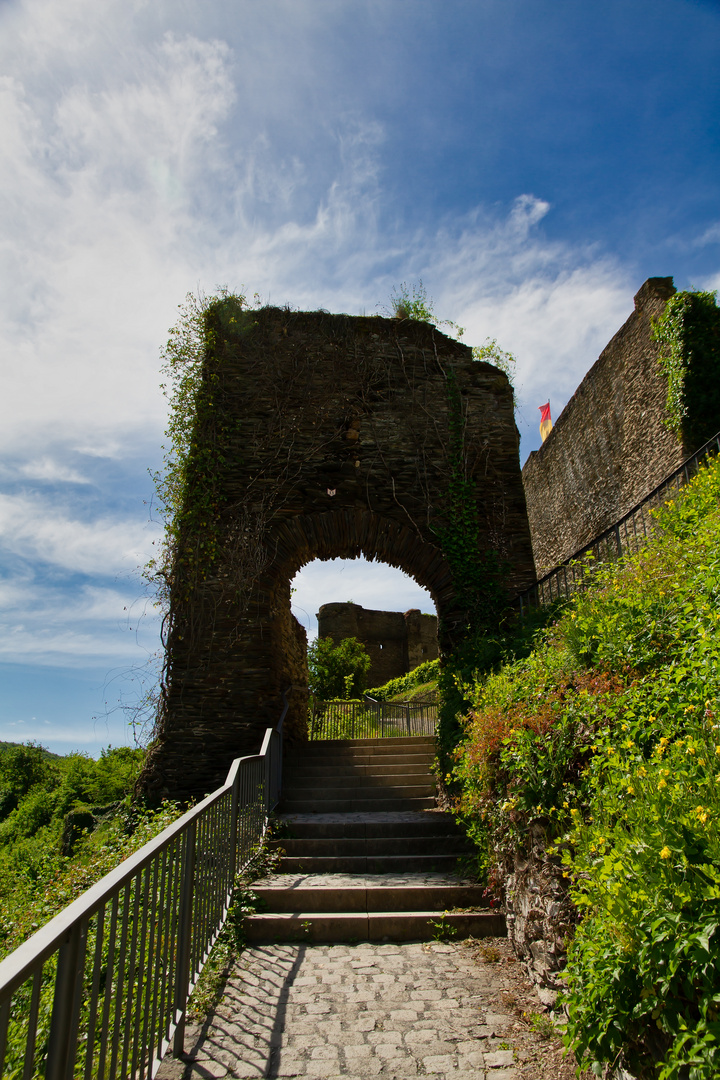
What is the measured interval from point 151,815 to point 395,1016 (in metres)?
4.95

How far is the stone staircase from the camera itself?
4066 millimetres

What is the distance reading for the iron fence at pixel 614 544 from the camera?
6184 millimetres

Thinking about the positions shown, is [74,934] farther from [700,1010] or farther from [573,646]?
[573,646]

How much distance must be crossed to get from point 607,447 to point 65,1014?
560 inches

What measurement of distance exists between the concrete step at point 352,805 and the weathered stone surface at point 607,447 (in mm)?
7332

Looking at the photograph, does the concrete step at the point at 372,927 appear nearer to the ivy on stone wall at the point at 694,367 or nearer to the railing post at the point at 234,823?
the railing post at the point at 234,823

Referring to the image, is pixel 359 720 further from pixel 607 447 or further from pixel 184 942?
pixel 184 942

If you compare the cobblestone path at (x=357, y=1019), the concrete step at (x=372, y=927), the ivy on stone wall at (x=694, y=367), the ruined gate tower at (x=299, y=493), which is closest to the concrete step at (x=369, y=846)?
the concrete step at (x=372, y=927)

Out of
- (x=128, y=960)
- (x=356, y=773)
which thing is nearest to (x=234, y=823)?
(x=128, y=960)

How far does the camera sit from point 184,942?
2.84 meters

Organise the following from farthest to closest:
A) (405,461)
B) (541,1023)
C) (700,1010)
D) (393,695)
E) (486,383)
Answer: (393,695) → (486,383) → (405,461) → (541,1023) → (700,1010)

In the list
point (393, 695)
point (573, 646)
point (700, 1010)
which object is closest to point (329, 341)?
point (573, 646)

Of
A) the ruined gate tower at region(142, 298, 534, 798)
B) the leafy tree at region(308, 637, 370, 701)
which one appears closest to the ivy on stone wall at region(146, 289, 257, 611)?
the ruined gate tower at region(142, 298, 534, 798)

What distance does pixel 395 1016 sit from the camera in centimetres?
305
